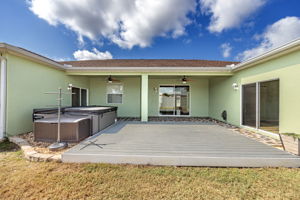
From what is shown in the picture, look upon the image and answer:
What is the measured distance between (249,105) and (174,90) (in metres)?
4.82

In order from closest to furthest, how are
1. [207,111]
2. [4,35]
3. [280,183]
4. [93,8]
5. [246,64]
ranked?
[280,183] → [246,64] → [4,35] → [93,8] → [207,111]

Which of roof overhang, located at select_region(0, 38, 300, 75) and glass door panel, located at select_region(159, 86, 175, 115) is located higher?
roof overhang, located at select_region(0, 38, 300, 75)

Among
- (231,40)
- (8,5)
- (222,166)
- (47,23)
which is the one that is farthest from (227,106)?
(47,23)

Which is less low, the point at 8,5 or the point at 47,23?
the point at 47,23

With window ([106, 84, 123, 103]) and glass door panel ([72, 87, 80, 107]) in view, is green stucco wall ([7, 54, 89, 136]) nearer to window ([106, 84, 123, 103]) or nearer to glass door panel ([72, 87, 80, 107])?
glass door panel ([72, 87, 80, 107])

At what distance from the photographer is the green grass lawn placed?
6.42ft

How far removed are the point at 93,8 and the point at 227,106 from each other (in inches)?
362

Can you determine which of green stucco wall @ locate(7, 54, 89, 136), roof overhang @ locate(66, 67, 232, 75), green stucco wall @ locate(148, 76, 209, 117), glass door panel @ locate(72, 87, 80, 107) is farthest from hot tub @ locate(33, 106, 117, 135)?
green stucco wall @ locate(148, 76, 209, 117)

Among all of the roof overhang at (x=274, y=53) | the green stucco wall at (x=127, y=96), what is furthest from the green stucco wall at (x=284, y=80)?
the green stucco wall at (x=127, y=96)

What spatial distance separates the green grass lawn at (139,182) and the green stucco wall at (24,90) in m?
2.36

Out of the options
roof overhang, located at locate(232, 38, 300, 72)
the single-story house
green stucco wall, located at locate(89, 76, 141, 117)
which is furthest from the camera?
green stucco wall, located at locate(89, 76, 141, 117)

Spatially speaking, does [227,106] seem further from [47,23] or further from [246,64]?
[47,23]

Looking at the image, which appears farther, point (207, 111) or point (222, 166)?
point (207, 111)

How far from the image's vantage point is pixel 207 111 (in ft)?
31.5
